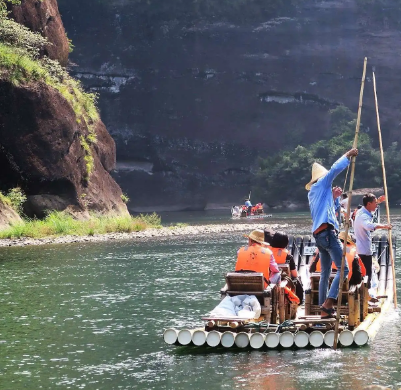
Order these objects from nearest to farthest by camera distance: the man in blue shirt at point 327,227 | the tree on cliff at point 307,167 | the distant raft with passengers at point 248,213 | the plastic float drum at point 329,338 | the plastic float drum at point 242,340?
the plastic float drum at point 329,338
the plastic float drum at point 242,340
the man in blue shirt at point 327,227
the distant raft with passengers at point 248,213
the tree on cliff at point 307,167

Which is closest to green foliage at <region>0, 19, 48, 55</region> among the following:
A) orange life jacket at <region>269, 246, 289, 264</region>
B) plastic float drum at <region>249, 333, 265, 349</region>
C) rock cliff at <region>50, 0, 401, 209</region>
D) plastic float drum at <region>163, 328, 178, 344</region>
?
orange life jacket at <region>269, 246, 289, 264</region>

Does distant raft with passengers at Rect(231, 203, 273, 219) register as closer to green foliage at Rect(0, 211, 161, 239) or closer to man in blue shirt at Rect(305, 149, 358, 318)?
green foliage at Rect(0, 211, 161, 239)

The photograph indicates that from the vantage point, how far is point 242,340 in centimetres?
1309

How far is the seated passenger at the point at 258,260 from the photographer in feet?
46.8

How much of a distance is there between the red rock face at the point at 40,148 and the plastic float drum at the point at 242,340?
36816mm

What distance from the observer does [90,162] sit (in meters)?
56.0

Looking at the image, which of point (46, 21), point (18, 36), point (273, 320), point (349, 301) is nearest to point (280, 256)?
point (273, 320)

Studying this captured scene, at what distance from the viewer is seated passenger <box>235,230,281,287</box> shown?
14.3 m

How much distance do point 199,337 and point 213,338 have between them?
0.72 feet

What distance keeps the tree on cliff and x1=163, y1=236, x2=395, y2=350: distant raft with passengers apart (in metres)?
82.5

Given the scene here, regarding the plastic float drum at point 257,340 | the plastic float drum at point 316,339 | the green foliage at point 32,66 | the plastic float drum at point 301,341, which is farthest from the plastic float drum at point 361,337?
the green foliage at point 32,66

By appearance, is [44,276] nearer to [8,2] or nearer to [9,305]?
[9,305]

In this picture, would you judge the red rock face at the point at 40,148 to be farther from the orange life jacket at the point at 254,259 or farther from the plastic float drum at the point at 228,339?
the plastic float drum at the point at 228,339

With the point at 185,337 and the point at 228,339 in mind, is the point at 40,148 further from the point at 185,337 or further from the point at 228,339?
the point at 228,339
